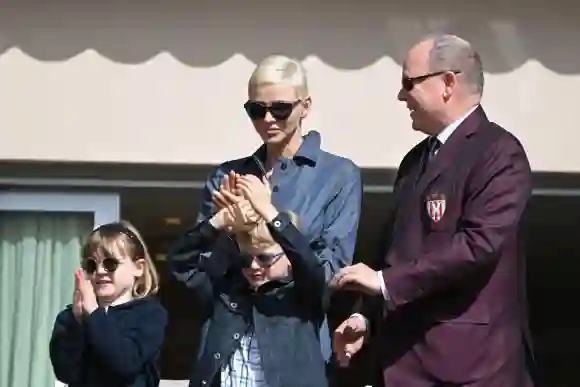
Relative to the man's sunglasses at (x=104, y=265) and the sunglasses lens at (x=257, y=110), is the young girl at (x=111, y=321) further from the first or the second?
the sunglasses lens at (x=257, y=110)

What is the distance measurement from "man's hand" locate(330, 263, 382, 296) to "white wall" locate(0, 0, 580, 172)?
1.30 meters

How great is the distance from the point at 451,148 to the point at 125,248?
892mm

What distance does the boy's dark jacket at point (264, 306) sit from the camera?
2863 mm

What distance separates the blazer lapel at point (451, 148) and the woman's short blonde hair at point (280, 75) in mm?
403

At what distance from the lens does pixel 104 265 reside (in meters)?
3.08

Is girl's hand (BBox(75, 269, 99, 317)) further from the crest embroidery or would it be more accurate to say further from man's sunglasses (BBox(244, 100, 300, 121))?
the crest embroidery

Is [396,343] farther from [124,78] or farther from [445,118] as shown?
[124,78]

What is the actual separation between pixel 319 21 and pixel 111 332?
5.17 feet

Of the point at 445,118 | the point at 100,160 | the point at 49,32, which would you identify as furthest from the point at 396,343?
the point at 49,32

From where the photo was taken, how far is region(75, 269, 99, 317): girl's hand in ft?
9.71

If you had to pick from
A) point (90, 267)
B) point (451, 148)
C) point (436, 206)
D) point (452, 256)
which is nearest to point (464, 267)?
point (452, 256)

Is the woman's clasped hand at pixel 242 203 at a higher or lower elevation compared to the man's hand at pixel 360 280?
higher

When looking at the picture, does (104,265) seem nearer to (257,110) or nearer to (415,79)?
(257,110)

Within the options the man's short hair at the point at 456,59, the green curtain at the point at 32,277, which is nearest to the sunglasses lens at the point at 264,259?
the man's short hair at the point at 456,59
